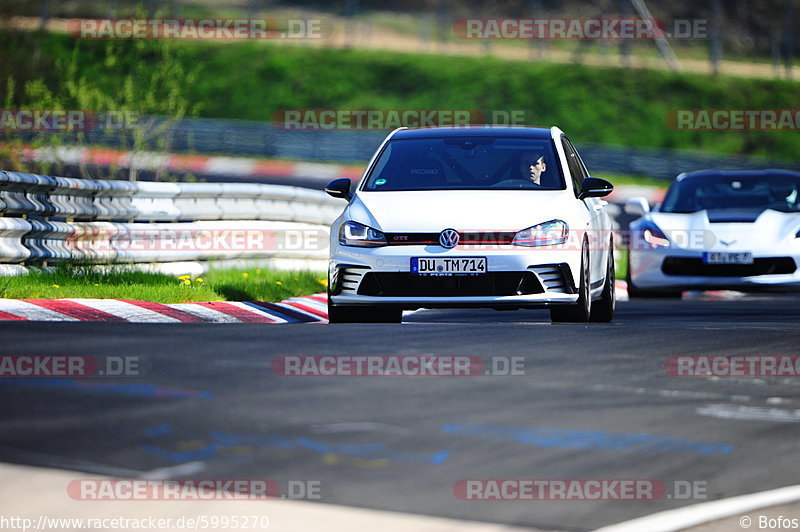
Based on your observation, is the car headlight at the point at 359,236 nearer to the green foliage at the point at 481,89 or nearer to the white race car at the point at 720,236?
the white race car at the point at 720,236

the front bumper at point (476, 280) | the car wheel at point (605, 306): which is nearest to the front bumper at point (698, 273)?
the car wheel at point (605, 306)

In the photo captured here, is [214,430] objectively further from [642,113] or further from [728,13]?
[728,13]

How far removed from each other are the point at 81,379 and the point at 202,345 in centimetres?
134

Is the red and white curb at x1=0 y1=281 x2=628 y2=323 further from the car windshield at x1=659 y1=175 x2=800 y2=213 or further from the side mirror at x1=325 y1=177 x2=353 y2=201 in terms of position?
the car windshield at x1=659 y1=175 x2=800 y2=213

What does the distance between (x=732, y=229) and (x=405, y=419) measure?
31.3 feet

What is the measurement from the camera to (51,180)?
12.5m

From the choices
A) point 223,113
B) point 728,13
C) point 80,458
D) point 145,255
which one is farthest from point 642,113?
point 80,458

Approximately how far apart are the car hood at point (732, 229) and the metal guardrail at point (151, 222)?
4075mm

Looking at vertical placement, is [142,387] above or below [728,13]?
below

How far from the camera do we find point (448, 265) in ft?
34.3

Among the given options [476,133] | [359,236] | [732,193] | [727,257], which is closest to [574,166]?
[476,133]

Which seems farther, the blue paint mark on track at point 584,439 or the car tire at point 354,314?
the car tire at point 354,314

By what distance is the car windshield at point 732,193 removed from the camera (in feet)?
53.0

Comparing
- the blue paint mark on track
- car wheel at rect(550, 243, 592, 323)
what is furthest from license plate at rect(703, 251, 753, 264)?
the blue paint mark on track
